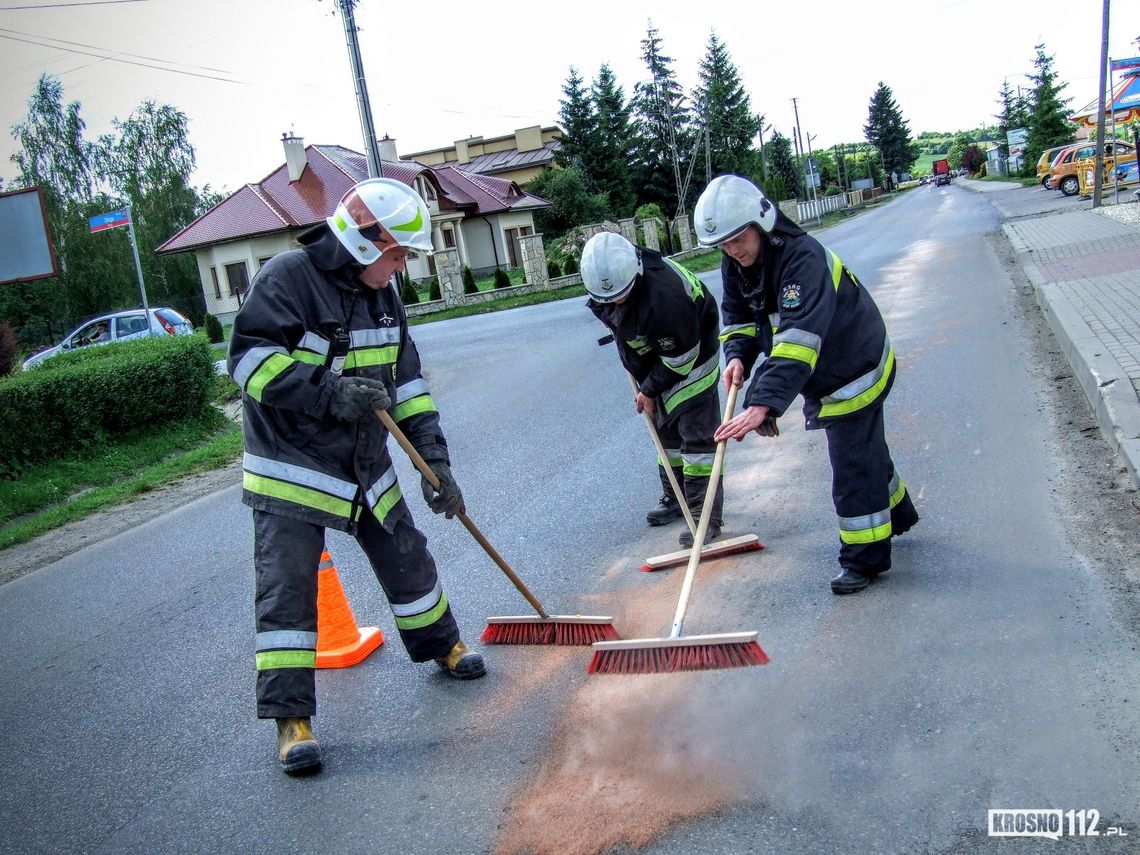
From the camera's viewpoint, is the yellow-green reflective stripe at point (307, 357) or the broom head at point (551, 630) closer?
the yellow-green reflective stripe at point (307, 357)

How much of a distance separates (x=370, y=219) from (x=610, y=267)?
5.07 ft

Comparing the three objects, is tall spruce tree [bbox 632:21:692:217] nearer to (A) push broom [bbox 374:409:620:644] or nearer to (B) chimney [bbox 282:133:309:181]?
(B) chimney [bbox 282:133:309:181]

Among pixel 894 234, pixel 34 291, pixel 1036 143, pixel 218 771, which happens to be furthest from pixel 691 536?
pixel 1036 143

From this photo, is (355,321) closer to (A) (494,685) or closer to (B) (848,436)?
(A) (494,685)

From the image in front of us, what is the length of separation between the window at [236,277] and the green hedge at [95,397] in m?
29.6

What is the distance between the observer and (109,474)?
9906 millimetres

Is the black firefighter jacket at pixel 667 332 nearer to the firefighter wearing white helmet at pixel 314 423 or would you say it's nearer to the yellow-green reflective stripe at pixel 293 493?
the firefighter wearing white helmet at pixel 314 423

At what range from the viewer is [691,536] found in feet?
16.9

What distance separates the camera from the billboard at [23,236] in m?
12.1

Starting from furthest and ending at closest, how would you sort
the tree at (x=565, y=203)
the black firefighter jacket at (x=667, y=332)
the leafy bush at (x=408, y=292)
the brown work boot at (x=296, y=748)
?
the tree at (x=565, y=203) < the leafy bush at (x=408, y=292) < the black firefighter jacket at (x=667, y=332) < the brown work boot at (x=296, y=748)

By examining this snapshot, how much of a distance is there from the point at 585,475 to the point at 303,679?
354cm

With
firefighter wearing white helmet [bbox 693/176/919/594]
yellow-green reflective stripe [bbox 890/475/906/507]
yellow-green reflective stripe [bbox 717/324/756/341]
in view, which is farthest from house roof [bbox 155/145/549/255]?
yellow-green reflective stripe [bbox 890/475/906/507]

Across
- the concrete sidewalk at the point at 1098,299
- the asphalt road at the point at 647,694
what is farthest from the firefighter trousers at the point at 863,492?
the concrete sidewalk at the point at 1098,299

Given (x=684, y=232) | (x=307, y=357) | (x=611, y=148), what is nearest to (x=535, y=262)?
(x=684, y=232)
